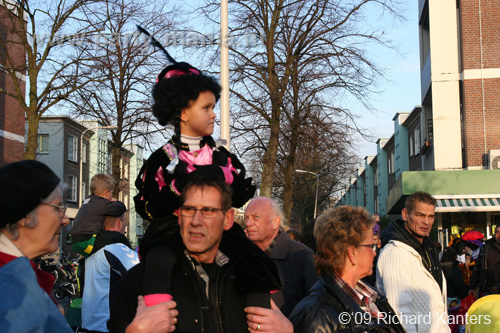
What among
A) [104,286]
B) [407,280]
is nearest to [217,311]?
[407,280]

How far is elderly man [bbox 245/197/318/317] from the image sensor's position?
5.41m

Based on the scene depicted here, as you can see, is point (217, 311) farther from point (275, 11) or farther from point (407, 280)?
point (275, 11)

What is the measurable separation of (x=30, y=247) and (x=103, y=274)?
3402mm

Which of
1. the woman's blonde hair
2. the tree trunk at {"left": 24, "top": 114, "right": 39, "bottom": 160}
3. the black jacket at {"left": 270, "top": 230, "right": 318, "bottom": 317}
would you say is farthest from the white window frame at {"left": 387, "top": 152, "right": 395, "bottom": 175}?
the woman's blonde hair

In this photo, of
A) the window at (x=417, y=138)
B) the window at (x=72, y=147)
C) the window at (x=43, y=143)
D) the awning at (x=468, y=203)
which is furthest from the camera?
the window at (x=72, y=147)

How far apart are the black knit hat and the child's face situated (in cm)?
80

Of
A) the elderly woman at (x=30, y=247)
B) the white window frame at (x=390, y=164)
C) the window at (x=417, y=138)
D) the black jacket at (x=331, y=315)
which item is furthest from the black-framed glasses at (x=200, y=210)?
the white window frame at (x=390, y=164)

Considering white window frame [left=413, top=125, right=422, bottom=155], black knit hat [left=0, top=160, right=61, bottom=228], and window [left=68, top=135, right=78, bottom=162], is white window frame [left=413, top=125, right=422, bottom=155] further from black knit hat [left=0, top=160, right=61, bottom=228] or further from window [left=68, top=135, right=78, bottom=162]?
black knit hat [left=0, top=160, right=61, bottom=228]

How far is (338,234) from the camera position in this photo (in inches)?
157

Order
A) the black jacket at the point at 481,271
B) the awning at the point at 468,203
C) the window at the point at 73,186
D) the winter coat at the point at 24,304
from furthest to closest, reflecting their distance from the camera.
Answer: the window at the point at 73,186 < the awning at the point at 468,203 < the black jacket at the point at 481,271 < the winter coat at the point at 24,304

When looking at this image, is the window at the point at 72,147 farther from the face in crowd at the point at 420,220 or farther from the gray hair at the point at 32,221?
the gray hair at the point at 32,221

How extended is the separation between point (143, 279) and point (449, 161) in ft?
77.3

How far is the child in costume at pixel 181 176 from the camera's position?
280 centimetres

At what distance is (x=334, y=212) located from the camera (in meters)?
4.16
